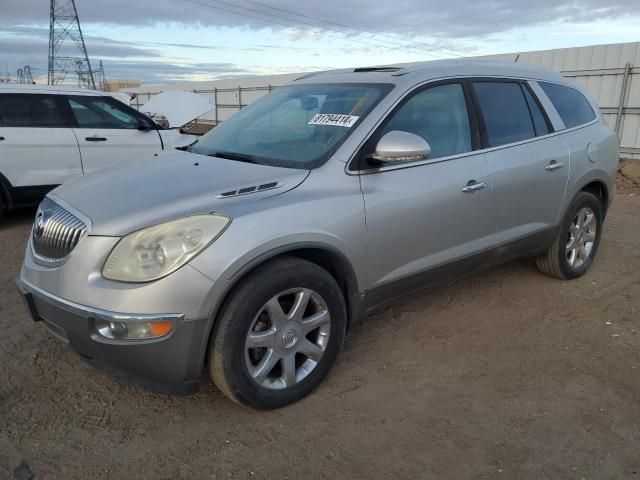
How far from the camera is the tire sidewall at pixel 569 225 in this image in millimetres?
4516

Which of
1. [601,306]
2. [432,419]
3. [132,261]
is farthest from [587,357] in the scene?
[132,261]

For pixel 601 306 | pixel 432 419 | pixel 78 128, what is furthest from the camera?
pixel 78 128

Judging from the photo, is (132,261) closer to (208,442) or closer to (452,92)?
(208,442)

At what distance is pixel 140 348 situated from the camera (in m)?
2.43

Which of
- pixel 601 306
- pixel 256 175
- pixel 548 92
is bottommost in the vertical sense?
pixel 601 306

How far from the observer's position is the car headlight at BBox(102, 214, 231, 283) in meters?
2.39

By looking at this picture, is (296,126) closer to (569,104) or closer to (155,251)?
(155,251)

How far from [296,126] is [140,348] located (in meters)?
1.71

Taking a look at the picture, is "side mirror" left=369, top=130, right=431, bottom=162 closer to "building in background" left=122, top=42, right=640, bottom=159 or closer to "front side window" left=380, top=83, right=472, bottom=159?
"front side window" left=380, top=83, right=472, bottom=159

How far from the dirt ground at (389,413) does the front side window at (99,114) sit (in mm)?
3775

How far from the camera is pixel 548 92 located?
4.41 meters

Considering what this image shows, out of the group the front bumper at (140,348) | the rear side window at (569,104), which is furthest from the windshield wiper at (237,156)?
the rear side window at (569,104)

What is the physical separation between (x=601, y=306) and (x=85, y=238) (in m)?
3.81

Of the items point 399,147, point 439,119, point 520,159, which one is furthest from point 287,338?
point 520,159
